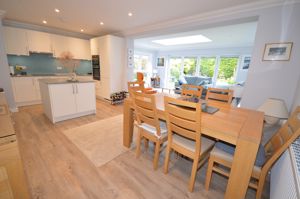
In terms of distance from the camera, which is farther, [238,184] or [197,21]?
[197,21]

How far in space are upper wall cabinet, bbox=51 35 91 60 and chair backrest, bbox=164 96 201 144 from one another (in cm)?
494

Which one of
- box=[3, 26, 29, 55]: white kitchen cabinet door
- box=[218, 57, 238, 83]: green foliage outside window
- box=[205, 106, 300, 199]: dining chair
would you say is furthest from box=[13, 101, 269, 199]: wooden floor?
box=[218, 57, 238, 83]: green foliage outside window

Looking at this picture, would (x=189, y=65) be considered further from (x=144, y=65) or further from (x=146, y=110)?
(x=146, y=110)

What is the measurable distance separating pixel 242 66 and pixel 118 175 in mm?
6851

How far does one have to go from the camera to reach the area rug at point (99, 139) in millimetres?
1994

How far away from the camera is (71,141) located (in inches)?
91.0

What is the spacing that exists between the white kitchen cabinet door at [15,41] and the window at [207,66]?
7.43 metres

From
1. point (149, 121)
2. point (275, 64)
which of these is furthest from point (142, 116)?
point (275, 64)

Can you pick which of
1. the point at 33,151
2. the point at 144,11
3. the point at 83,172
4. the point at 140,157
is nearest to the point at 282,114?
the point at 140,157

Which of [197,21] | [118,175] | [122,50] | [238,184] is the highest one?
[197,21]

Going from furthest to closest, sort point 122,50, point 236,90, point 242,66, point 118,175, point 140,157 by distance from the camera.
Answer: point 242,66, point 122,50, point 236,90, point 140,157, point 118,175

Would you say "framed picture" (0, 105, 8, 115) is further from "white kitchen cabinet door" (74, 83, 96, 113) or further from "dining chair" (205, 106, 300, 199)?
"dining chair" (205, 106, 300, 199)

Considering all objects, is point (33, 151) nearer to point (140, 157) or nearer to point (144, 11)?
point (140, 157)

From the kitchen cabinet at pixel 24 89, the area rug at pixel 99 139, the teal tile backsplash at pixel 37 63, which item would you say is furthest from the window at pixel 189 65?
the kitchen cabinet at pixel 24 89
